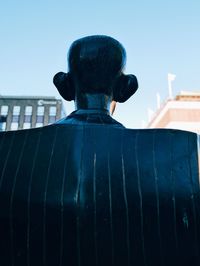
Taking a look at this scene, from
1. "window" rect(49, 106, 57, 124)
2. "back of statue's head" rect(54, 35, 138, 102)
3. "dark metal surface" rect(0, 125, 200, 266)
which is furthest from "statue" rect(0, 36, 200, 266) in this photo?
"window" rect(49, 106, 57, 124)

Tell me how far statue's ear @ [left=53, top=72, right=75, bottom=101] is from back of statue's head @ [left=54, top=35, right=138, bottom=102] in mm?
25

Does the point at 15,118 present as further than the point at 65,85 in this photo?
Yes

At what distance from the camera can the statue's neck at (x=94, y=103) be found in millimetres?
1698

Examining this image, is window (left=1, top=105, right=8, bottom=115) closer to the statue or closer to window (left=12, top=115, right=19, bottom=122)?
window (left=12, top=115, right=19, bottom=122)

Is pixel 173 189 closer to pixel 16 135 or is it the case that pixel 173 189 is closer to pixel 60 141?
pixel 60 141

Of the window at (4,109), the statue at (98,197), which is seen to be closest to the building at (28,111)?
the window at (4,109)

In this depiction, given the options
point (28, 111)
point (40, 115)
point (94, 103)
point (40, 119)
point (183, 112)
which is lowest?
point (94, 103)

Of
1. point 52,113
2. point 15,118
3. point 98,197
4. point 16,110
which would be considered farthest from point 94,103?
point 16,110

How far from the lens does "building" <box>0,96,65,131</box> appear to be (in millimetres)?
35812

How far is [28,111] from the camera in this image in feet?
119

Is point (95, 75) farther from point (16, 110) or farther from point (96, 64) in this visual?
point (16, 110)

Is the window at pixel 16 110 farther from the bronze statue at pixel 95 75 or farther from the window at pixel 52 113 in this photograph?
the bronze statue at pixel 95 75

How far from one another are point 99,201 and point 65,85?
2.41ft

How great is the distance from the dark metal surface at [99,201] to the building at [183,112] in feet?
99.1
